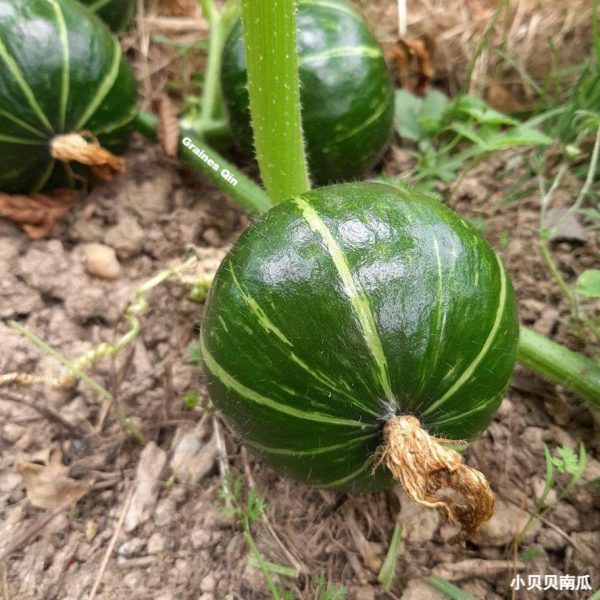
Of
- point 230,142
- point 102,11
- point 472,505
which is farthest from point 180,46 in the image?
point 472,505

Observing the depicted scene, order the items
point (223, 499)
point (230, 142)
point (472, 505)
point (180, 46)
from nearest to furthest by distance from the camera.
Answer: point (472, 505) → point (223, 499) → point (230, 142) → point (180, 46)

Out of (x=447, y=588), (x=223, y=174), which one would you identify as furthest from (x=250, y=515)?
(x=223, y=174)

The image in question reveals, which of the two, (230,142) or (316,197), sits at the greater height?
(316,197)

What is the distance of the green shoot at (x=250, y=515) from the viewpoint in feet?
5.88

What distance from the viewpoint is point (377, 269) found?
1.50 metres

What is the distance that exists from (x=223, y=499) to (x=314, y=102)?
1.41 meters

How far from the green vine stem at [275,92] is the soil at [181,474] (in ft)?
1.87

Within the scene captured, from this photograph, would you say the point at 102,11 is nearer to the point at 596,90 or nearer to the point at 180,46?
the point at 180,46

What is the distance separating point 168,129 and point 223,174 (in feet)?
1.69

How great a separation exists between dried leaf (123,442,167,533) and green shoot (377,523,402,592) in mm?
725

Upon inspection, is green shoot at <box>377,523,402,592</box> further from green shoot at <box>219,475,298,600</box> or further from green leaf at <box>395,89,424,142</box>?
green leaf at <box>395,89,424,142</box>

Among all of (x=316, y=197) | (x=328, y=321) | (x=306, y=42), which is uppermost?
(x=306, y=42)

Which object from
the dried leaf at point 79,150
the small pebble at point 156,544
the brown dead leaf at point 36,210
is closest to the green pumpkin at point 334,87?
the dried leaf at point 79,150

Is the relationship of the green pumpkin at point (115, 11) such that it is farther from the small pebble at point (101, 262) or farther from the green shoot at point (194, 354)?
the green shoot at point (194, 354)
